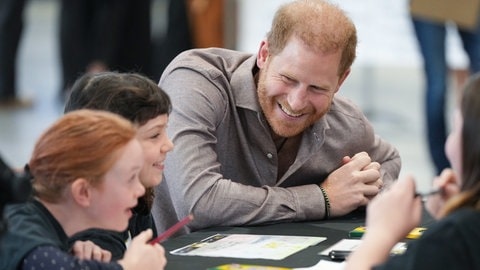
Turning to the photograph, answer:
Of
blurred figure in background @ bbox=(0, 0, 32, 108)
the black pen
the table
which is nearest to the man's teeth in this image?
the table

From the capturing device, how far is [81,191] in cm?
248

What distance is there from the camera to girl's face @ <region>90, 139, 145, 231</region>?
2496 millimetres

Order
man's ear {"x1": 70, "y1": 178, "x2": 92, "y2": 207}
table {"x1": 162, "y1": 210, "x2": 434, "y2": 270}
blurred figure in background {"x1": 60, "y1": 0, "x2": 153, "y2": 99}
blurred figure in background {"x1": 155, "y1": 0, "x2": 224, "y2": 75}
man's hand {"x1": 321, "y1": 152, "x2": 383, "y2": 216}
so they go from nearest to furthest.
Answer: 1. man's ear {"x1": 70, "y1": 178, "x2": 92, "y2": 207}
2. table {"x1": 162, "y1": 210, "x2": 434, "y2": 270}
3. man's hand {"x1": 321, "y1": 152, "x2": 383, "y2": 216}
4. blurred figure in background {"x1": 155, "y1": 0, "x2": 224, "y2": 75}
5. blurred figure in background {"x1": 60, "y1": 0, "x2": 153, "y2": 99}

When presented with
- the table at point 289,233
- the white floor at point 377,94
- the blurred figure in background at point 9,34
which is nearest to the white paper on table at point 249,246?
the table at point 289,233

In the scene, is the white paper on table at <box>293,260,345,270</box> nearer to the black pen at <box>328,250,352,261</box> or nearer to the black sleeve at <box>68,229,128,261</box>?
the black pen at <box>328,250,352,261</box>

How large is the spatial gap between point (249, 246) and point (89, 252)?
461mm

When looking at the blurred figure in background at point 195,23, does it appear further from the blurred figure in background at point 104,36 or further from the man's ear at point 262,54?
the man's ear at point 262,54

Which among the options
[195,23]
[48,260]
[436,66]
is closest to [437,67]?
[436,66]

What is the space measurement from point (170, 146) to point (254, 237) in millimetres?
325

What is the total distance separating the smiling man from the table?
1.4 inches

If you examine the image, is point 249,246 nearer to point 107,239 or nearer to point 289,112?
point 107,239

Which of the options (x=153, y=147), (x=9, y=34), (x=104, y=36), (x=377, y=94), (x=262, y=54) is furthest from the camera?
(x=377, y=94)

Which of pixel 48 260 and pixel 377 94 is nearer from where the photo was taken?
pixel 48 260

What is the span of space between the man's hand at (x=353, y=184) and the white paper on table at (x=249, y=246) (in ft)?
1.10
